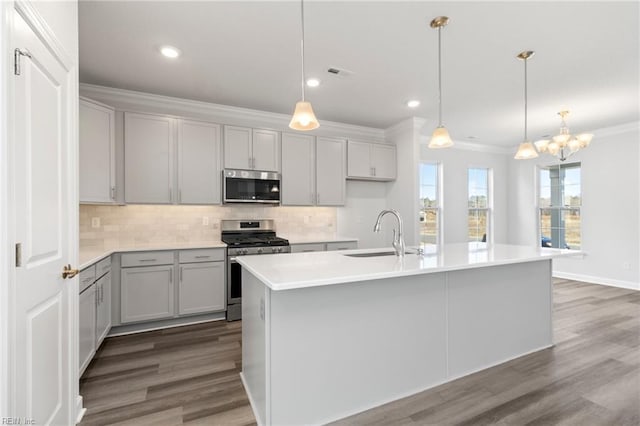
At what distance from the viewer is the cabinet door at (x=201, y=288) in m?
3.49

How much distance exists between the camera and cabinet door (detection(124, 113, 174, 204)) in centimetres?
345

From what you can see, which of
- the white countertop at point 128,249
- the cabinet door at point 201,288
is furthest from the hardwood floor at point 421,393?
the white countertop at point 128,249

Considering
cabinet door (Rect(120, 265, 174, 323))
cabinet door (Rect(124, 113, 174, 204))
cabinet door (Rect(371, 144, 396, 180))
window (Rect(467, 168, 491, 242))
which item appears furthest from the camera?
window (Rect(467, 168, 491, 242))

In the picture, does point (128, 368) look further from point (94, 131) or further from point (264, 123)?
point (264, 123)

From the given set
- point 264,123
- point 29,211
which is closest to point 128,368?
point 29,211

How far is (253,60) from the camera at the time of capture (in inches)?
116

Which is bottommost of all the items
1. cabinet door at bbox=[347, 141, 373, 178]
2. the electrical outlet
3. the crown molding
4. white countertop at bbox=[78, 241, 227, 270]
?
white countertop at bbox=[78, 241, 227, 270]

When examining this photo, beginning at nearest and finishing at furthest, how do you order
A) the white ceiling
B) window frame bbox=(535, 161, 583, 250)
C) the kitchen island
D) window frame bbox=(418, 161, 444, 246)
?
the kitchen island → the white ceiling → window frame bbox=(535, 161, 583, 250) → window frame bbox=(418, 161, 444, 246)

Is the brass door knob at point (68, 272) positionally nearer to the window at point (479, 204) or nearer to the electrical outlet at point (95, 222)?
the electrical outlet at point (95, 222)

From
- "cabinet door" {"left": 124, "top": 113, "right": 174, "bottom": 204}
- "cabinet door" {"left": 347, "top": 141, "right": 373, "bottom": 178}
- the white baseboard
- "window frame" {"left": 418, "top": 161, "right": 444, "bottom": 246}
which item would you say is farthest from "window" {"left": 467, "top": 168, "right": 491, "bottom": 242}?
"cabinet door" {"left": 124, "top": 113, "right": 174, "bottom": 204}

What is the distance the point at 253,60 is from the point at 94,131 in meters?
1.73

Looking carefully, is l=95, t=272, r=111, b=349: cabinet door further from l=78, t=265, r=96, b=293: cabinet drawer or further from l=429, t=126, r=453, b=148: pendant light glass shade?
l=429, t=126, r=453, b=148: pendant light glass shade

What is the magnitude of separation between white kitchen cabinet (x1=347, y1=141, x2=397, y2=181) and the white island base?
2610mm

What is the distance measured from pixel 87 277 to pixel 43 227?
1.20 m
